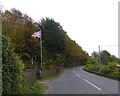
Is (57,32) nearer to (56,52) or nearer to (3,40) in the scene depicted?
(56,52)

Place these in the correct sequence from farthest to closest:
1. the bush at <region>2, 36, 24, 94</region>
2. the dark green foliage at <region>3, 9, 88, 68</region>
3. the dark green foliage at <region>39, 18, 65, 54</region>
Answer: the dark green foliage at <region>39, 18, 65, 54</region>, the dark green foliage at <region>3, 9, 88, 68</region>, the bush at <region>2, 36, 24, 94</region>

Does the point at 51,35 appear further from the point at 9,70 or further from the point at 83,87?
the point at 9,70

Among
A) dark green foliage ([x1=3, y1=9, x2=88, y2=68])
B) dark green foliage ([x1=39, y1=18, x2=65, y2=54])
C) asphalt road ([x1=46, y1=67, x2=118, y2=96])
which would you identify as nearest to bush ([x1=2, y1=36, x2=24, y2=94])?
asphalt road ([x1=46, y1=67, x2=118, y2=96])

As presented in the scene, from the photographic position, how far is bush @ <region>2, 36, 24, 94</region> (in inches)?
470

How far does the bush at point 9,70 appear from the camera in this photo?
11930mm

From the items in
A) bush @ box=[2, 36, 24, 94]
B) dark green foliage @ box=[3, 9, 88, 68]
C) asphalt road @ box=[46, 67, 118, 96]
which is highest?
dark green foliage @ box=[3, 9, 88, 68]

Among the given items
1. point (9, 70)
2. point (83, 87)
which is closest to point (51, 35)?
point (83, 87)

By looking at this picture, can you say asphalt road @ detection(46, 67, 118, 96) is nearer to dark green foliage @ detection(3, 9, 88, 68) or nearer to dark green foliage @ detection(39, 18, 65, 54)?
dark green foliage @ detection(3, 9, 88, 68)

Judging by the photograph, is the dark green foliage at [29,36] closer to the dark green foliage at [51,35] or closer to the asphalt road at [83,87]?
the dark green foliage at [51,35]

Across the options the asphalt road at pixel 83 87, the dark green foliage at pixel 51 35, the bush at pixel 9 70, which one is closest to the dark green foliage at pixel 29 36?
the dark green foliage at pixel 51 35

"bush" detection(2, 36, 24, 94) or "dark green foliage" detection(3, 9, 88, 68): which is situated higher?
"dark green foliage" detection(3, 9, 88, 68)

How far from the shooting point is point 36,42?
60094 mm

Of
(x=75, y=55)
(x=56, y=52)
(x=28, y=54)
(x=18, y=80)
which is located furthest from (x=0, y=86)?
(x=75, y=55)

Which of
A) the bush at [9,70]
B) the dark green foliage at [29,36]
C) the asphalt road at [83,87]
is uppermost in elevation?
the dark green foliage at [29,36]
